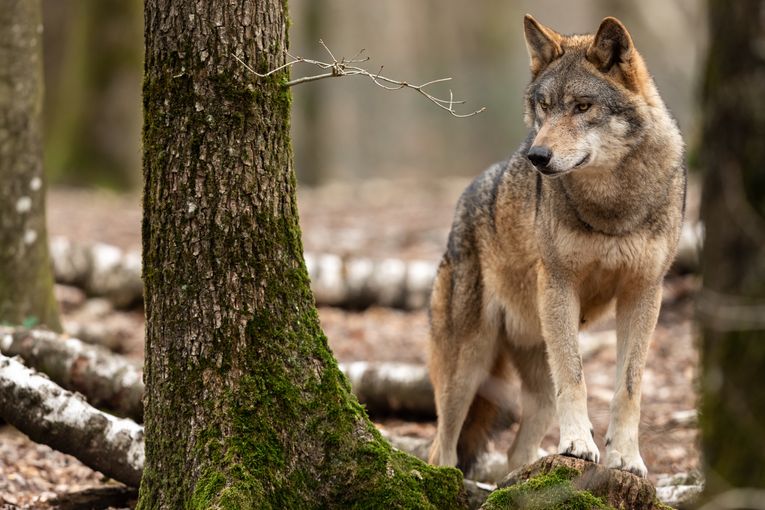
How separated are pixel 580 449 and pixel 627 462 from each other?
320 millimetres

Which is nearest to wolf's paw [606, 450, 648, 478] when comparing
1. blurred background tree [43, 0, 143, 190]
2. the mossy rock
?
the mossy rock

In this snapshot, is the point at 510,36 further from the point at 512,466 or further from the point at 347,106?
the point at 512,466

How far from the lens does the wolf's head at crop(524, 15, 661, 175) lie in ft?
17.0

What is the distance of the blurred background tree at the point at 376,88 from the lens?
17.2 m

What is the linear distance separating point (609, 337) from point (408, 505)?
5513 millimetres

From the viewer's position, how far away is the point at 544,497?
424 centimetres

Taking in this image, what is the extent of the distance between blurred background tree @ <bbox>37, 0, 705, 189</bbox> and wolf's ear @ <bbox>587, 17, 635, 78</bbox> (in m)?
8.57

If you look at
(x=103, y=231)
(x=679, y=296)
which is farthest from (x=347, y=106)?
(x=679, y=296)

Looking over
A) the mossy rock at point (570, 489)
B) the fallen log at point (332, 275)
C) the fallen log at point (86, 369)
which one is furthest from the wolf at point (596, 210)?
the fallen log at point (332, 275)

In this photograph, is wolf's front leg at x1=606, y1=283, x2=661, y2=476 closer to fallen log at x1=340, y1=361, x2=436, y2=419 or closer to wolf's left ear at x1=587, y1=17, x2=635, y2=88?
wolf's left ear at x1=587, y1=17, x2=635, y2=88

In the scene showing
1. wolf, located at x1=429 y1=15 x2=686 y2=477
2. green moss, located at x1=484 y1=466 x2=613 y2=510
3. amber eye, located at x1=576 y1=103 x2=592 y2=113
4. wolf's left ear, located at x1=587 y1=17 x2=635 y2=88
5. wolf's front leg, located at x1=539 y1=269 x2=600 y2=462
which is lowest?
green moss, located at x1=484 y1=466 x2=613 y2=510

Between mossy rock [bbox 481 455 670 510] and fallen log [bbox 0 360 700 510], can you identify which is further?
fallen log [bbox 0 360 700 510]

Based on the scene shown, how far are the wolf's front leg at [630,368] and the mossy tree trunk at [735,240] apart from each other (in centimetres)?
242

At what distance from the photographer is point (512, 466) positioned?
6.54m
